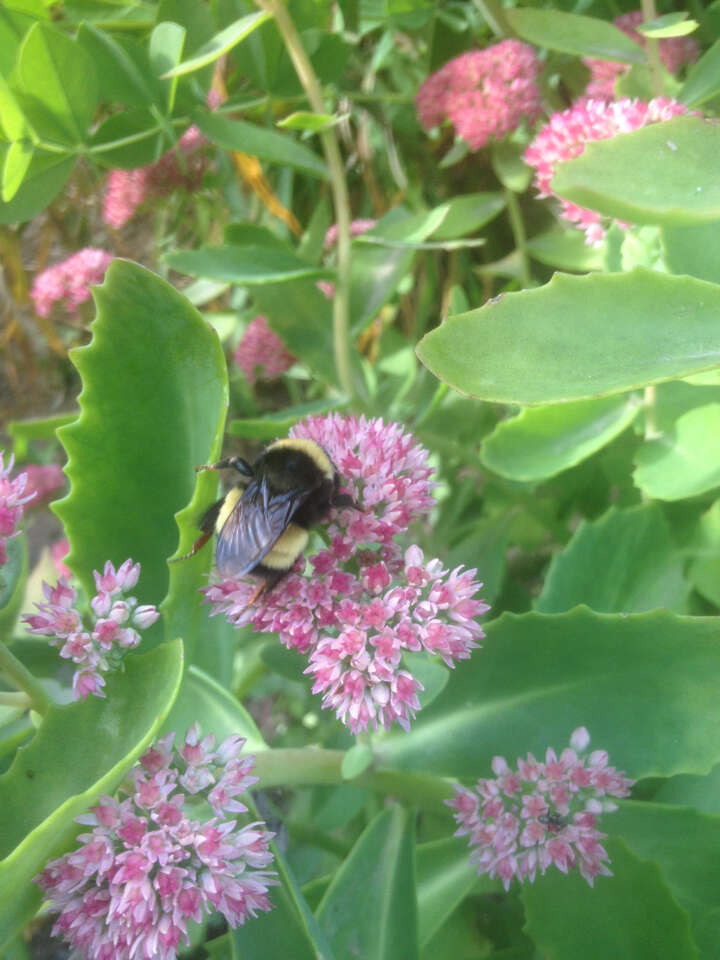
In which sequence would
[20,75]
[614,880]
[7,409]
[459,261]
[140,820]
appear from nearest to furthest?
[140,820]
[614,880]
[20,75]
[459,261]
[7,409]

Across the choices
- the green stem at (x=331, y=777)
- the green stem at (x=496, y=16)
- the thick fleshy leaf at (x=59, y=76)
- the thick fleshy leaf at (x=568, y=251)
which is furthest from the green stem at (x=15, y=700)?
the green stem at (x=496, y=16)

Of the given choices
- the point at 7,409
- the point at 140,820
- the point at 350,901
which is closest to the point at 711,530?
the point at 350,901

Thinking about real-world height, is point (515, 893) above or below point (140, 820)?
below

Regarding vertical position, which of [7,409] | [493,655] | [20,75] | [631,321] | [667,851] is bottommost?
[7,409]

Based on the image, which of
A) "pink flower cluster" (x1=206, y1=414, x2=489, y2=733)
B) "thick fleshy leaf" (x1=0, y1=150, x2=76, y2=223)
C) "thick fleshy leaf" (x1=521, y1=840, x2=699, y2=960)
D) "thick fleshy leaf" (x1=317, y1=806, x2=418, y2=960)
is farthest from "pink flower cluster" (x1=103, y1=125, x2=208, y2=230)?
"thick fleshy leaf" (x1=521, y1=840, x2=699, y2=960)

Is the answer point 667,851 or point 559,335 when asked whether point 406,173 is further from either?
point 667,851

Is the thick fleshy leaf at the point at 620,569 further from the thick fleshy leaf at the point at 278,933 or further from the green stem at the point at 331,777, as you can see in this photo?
→ the thick fleshy leaf at the point at 278,933

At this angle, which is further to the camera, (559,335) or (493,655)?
(493,655)
